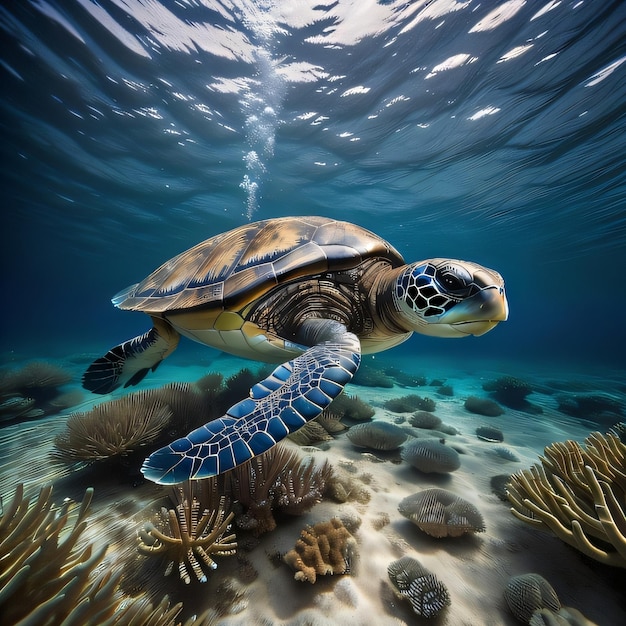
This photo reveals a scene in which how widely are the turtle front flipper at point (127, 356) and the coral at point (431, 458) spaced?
130 inches

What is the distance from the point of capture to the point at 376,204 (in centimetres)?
1644

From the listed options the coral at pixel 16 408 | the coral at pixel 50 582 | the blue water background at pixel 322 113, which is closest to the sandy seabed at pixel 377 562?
the coral at pixel 50 582

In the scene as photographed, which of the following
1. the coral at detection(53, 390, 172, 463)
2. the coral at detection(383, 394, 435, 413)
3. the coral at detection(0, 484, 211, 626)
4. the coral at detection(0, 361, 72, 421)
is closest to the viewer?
the coral at detection(0, 484, 211, 626)

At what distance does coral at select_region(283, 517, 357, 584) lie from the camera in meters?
1.44

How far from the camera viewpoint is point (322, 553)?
153 cm

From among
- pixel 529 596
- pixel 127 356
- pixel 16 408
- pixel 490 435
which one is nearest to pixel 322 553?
pixel 529 596

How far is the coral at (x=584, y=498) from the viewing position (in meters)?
1.28

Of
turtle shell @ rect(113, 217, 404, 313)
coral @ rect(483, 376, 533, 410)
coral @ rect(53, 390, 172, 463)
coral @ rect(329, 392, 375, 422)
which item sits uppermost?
turtle shell @ rect(113, 217, 404, 313)

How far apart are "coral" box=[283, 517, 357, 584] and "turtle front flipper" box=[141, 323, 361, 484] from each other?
708 millimetres

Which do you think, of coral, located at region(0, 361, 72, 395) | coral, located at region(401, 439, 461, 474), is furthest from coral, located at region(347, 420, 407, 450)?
coral, located at region(0, 361, 72, 395)

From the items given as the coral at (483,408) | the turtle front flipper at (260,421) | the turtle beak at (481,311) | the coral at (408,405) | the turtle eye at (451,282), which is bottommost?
the coral at (483,408)

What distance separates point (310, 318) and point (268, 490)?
1.51 metres

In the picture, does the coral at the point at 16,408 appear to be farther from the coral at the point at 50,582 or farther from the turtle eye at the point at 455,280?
the turtle eye at the point at 455,280

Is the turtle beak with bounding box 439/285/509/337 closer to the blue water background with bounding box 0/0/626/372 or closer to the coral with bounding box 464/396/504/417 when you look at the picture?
the coral with bounding box 464/396/504/417
